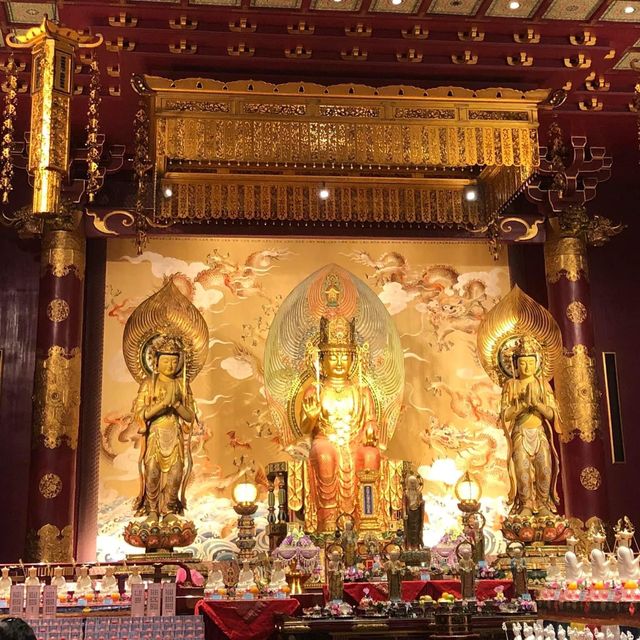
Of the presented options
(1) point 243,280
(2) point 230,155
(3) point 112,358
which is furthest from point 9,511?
(2) point 230,155

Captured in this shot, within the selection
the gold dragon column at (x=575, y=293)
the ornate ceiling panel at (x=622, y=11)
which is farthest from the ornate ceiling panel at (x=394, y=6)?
the gold dragon column at (x=575, y=293)

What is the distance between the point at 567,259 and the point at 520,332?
99cm

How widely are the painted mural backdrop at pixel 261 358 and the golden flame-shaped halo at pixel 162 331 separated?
889 millimetres

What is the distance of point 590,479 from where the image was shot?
784 centimetres

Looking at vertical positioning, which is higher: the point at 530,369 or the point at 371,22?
the point at 371,22

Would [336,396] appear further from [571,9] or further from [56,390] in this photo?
[571,9]

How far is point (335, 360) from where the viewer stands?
795cm

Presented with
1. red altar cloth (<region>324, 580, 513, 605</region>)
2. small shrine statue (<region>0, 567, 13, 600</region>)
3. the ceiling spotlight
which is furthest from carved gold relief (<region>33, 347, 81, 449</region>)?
the ceiling spotlight

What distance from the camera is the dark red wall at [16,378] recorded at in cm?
784

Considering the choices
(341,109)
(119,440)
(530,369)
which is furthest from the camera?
(119,440)

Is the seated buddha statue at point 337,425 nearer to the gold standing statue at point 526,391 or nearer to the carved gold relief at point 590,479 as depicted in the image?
the gold standing statue at point 526,391

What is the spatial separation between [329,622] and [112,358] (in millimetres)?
3809

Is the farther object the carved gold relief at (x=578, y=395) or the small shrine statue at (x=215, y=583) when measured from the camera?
the carved gold relief at (x=578, y=395)

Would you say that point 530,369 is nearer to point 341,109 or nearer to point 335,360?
point 335,360
